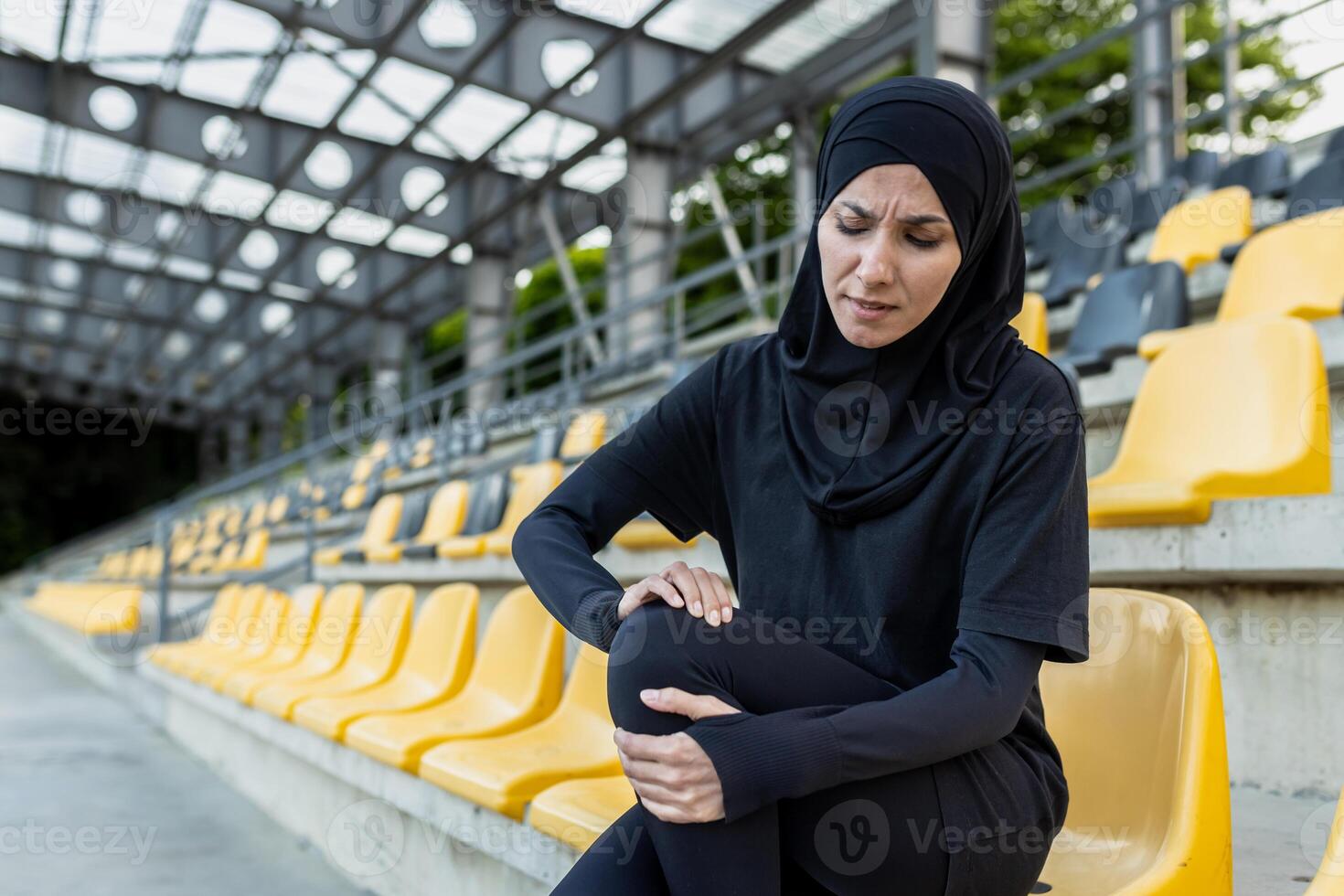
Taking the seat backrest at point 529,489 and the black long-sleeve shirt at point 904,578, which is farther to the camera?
the seat backrest at point 529,489

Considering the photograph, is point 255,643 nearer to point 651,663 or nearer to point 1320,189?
point 651,663

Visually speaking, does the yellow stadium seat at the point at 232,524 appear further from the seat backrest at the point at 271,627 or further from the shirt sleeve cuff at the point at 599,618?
the shirt sleeve cuff at the point at 599,618

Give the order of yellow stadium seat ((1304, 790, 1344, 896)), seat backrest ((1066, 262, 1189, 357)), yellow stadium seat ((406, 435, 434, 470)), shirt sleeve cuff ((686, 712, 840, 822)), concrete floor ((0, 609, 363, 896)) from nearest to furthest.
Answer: yellow stadium seat ((1304, 790, 1344, 896)) < shirt sleeve cuff ((686, 712, 840, 822)) < concrete floor ((0, 609, 363, 896)) < seat backrest ((1066, 262, 1189, 357)) < yellow stadium seat ((406, 435, 434, 470))

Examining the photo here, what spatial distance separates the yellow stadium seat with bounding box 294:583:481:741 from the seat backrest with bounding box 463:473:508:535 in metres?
1.51

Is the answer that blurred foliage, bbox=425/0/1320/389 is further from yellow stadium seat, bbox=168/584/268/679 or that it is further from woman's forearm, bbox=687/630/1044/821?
woman's forearm, bbox=687/630/1044/821

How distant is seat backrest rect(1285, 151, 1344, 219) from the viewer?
364cm

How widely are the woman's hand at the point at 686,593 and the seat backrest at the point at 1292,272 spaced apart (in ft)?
6.69

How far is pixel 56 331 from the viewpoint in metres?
17.2

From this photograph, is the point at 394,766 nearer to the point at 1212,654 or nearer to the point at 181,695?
the point at 1212,654

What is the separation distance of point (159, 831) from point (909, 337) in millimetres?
2429

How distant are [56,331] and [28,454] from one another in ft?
21.2

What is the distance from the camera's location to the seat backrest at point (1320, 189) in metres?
3.64

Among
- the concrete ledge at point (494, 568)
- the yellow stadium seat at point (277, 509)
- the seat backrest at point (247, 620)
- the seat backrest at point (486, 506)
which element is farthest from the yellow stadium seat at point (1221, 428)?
the yellow stadium seat at point (277, 509)

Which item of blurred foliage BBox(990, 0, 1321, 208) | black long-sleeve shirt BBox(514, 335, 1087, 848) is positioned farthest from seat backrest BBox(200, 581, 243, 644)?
blurred foliage BBox(990, 0, 1321, 208)
